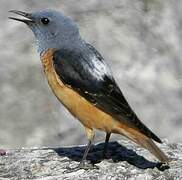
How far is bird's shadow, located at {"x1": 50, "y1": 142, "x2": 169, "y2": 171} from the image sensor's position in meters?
11.5

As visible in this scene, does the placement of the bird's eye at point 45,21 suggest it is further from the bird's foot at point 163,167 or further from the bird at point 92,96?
the bird's foot at point 163,167

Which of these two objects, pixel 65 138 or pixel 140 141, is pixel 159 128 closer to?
pixel 65 138

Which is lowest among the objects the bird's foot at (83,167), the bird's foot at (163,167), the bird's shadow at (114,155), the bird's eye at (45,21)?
the bird's foot at (83,167)

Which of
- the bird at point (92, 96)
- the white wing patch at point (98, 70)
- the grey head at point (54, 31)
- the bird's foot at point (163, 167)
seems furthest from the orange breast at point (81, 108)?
the bird's foot at point (163, 167)

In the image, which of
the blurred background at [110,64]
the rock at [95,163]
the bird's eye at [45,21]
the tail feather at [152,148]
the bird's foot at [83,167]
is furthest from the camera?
the blurred background at [110,64]

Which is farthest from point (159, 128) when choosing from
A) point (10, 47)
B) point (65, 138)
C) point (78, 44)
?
point (78, 44)

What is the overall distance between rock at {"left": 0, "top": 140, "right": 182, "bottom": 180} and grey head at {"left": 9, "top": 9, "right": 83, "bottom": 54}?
135 cm

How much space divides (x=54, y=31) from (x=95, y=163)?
167cm

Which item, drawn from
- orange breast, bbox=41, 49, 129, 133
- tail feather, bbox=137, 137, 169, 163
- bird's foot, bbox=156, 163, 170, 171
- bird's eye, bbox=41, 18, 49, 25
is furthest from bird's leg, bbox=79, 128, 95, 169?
bird's eye, bbox=41, 18, 49, 25

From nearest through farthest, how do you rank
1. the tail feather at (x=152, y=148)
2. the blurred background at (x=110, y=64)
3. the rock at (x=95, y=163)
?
the tail feather at (x=152, y=148) < the rock at (x=95, y=163) < the blurred background at (x=110, y=64)

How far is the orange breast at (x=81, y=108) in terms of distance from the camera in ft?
36.4

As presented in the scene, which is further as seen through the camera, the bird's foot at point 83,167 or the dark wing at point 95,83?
the bird's foot at point 83,167

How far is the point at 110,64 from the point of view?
16.4 meters

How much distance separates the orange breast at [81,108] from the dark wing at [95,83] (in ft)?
0.17
